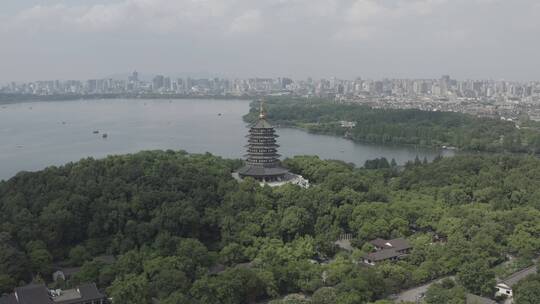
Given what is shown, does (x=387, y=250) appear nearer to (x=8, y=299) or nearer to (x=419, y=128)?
(x=8, y=299)

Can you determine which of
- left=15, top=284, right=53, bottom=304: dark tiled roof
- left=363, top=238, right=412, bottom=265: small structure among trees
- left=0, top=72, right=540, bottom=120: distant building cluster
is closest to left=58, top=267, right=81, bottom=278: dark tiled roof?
left=15, top=284, right=53, bottom=304: dark tiled roof

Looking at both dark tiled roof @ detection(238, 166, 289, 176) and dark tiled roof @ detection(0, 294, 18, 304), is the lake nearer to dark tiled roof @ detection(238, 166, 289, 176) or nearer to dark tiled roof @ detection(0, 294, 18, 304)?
dark tiled roof @ detection(238, 166, 289, 176)

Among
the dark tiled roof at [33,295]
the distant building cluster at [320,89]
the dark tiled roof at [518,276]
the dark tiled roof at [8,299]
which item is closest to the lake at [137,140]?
the dark tiled roof at [8,299]

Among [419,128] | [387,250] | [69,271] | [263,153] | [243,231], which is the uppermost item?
[263,153]

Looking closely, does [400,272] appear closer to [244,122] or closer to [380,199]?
[380,199]

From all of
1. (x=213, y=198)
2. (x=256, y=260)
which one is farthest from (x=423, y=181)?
(x=256, y=260)

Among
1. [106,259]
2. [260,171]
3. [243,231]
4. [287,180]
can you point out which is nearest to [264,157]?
[260,171]
